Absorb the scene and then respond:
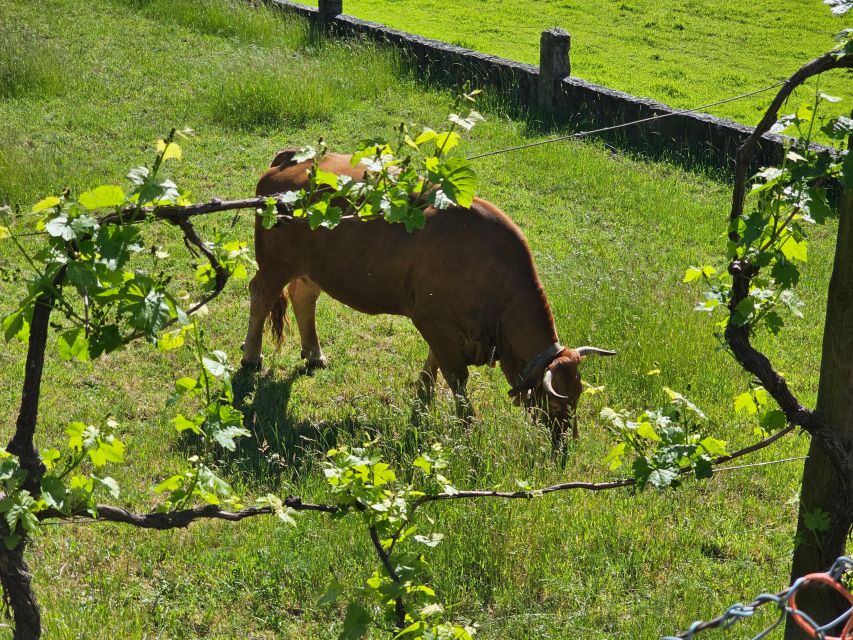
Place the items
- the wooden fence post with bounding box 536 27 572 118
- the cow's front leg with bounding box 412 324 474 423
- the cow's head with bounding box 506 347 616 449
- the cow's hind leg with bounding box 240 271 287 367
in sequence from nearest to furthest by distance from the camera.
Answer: the cow's head with bounding box 506 347 616 449 → the cow's front leg with bounding box 412 324 474 423 → the cow's hind leg with bounding box 240 271 287 367 → the wooden fence post with bounding box 536 27 572 118

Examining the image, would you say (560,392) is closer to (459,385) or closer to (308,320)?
(459,385)

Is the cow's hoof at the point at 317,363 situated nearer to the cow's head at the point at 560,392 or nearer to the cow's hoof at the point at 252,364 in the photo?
the cow's hoof at the point at 252,364

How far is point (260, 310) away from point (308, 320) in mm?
418

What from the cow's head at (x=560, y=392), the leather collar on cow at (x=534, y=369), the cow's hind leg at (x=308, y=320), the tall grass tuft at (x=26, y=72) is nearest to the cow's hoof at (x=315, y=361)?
the cow's hind leg at (x=308, y=320)

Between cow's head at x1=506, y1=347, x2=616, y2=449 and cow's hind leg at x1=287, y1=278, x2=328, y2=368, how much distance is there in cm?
216

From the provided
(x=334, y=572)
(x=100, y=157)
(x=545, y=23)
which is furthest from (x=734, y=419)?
(x=545, y=23)

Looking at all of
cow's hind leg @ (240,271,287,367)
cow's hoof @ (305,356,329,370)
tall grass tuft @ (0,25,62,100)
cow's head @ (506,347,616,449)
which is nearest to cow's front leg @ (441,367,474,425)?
cow's head @ (506,347,616,449)

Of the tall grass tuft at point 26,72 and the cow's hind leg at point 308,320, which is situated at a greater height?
the tall grass tuft at point 26,72

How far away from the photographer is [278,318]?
783 centimetres

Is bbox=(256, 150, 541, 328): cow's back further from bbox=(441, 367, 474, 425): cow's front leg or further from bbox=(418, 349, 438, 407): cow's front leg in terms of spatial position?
bbox=(418, 349, 438, 407): cow's front leg

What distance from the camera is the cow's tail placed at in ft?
25.5

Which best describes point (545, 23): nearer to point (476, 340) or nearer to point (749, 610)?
point (476, 340)

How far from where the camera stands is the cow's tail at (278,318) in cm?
777

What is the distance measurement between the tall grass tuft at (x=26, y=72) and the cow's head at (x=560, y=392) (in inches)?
392
